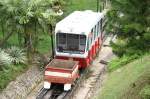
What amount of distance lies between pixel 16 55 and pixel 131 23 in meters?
8.46

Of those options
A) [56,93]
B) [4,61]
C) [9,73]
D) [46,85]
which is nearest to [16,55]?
[9,73]

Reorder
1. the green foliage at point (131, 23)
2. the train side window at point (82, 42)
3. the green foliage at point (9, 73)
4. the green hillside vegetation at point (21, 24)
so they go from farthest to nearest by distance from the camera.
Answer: the train side window at point (82, 42) < the green hillside vegetation at point (21, 24) < the green foliage at point (9, 73) < the green foliage at point (131, 23)

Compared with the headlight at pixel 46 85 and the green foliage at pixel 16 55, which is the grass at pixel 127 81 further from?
the green foliage at pixel 16 55

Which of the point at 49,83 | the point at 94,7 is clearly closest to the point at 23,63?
the point at 49,83

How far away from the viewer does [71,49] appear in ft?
84.6

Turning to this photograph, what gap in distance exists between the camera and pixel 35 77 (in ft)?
81.6

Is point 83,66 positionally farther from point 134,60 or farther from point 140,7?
point 140,7

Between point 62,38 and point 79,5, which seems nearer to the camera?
point 62,38

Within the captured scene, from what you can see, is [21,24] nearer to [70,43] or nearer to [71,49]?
[70,43]

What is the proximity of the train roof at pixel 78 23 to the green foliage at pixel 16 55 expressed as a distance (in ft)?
7.80

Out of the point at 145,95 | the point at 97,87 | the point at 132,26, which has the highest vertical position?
the point at 132,26

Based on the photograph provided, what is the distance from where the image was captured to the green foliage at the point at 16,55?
2428cm

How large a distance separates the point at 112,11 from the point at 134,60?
6701 mm

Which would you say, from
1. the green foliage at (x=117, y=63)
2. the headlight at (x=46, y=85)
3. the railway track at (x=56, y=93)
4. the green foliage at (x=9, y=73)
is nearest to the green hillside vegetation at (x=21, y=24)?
the green foliage at (x=9, y=73)
